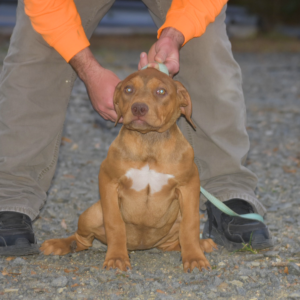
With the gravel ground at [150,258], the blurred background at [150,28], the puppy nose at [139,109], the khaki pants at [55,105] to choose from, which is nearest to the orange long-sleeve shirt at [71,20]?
the khaki pants at [55,105]

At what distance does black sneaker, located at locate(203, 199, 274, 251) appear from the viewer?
3242 mm

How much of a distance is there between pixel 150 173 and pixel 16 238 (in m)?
0.93

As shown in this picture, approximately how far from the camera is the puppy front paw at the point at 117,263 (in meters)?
2.92

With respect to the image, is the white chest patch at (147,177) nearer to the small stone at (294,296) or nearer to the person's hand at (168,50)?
the person's hand at (168,50)

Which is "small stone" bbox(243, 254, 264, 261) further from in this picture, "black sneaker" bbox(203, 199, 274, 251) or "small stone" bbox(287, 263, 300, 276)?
"small stone" bbox(287, 263, 300, 276)

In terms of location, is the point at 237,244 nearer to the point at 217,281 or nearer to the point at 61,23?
the point at 217,281

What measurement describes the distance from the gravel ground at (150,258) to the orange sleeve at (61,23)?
1.30 metres

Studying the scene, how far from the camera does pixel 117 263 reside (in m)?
2.93

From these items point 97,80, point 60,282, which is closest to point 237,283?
point 60,282

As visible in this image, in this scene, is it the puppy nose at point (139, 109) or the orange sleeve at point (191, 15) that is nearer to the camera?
the puppy nose at point (139, 109)

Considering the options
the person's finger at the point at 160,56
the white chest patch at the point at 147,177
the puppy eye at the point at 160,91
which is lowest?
the white chest patch at the point at 147,177

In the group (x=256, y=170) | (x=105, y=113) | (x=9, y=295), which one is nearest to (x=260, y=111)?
(x=256, y=170)

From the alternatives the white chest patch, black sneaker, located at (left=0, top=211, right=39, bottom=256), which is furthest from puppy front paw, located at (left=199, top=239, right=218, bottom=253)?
black sneaker, located at (left=0, top=211, right=39, bottom=256)

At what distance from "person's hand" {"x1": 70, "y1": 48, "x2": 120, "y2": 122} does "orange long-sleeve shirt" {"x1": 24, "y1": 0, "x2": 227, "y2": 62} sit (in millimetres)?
62
